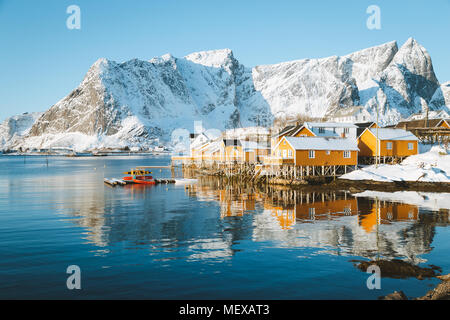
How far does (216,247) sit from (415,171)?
36919mm

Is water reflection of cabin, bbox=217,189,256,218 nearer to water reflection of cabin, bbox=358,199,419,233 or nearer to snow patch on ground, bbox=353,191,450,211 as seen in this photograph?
water reflection of cabin, bbox=358,199,419,233

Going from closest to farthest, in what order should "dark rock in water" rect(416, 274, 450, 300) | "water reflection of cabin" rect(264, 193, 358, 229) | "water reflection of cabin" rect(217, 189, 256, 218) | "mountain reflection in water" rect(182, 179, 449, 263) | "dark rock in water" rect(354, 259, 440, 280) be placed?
"dark rock in water" rect(416, 274, 450, 300) → "dark rock in water" rect(354, 259, 440, 280) → "mountain reflection in water" rect(182, 179, 449, 263) → "water reflection of cabin" rect(264, 193, 358, 229) → "water reflection of cabin" rect(217, 189, 256, 218)

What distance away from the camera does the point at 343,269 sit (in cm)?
1677

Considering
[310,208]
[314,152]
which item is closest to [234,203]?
[310,208]

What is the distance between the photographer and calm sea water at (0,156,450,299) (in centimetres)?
1501

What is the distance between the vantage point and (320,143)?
5391 centimetres

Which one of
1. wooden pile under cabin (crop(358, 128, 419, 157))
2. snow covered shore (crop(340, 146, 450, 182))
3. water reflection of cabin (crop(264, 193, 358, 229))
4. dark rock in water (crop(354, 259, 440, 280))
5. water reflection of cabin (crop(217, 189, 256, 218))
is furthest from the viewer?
wooden pile under cabin (crop(358, 128, 419, 157))

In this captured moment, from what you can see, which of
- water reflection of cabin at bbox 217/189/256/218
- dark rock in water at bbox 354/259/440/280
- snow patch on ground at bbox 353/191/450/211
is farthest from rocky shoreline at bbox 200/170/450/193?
dark rock in water at bbox 354/259/440/280

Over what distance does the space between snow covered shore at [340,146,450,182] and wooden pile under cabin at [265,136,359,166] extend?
2.77 metres

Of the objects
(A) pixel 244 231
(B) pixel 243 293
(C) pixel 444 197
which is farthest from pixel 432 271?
(C) pixel 444 197

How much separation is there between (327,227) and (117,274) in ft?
48.1

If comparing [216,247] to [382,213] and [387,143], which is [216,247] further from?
[387,143]
